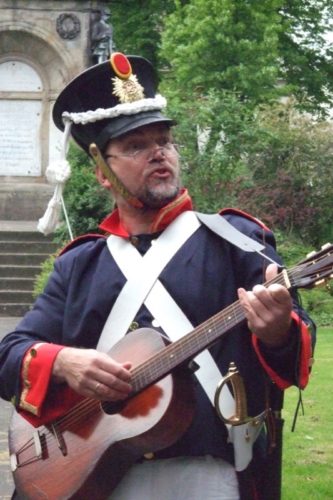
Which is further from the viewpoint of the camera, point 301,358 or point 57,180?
point 57,180

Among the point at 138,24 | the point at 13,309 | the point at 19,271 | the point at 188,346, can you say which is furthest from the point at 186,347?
the point at 138,24

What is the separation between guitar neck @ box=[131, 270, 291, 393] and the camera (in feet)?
12.1

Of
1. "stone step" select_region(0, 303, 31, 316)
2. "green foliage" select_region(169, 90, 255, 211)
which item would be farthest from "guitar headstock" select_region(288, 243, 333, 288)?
"stone step" select_region(0, 303, 31, 316)

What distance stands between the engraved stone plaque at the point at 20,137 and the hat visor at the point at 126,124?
744 inches

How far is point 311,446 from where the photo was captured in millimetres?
8453

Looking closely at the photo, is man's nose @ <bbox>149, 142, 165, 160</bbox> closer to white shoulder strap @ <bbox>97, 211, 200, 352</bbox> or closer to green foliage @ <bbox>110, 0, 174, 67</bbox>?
white shoulder strap @ <bbox>97, 211, 200, 352</bbox>

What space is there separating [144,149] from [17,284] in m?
15.0

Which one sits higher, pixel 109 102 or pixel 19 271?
pixel 109 102

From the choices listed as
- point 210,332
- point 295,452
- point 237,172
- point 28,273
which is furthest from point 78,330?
point 28,273

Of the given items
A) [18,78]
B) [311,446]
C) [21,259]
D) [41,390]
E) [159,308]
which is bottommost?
[311,446]

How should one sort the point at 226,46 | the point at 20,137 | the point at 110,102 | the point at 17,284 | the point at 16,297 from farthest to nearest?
the point at 226,46 < the point at 20,137 < the point at 17,284 < the point at 16,297 < the point at 110,102

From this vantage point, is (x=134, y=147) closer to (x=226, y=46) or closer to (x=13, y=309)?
(x=13, y=309)

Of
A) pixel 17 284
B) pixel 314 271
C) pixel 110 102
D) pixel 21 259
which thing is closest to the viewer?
pixel 314 271

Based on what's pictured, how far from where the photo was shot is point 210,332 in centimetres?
376
